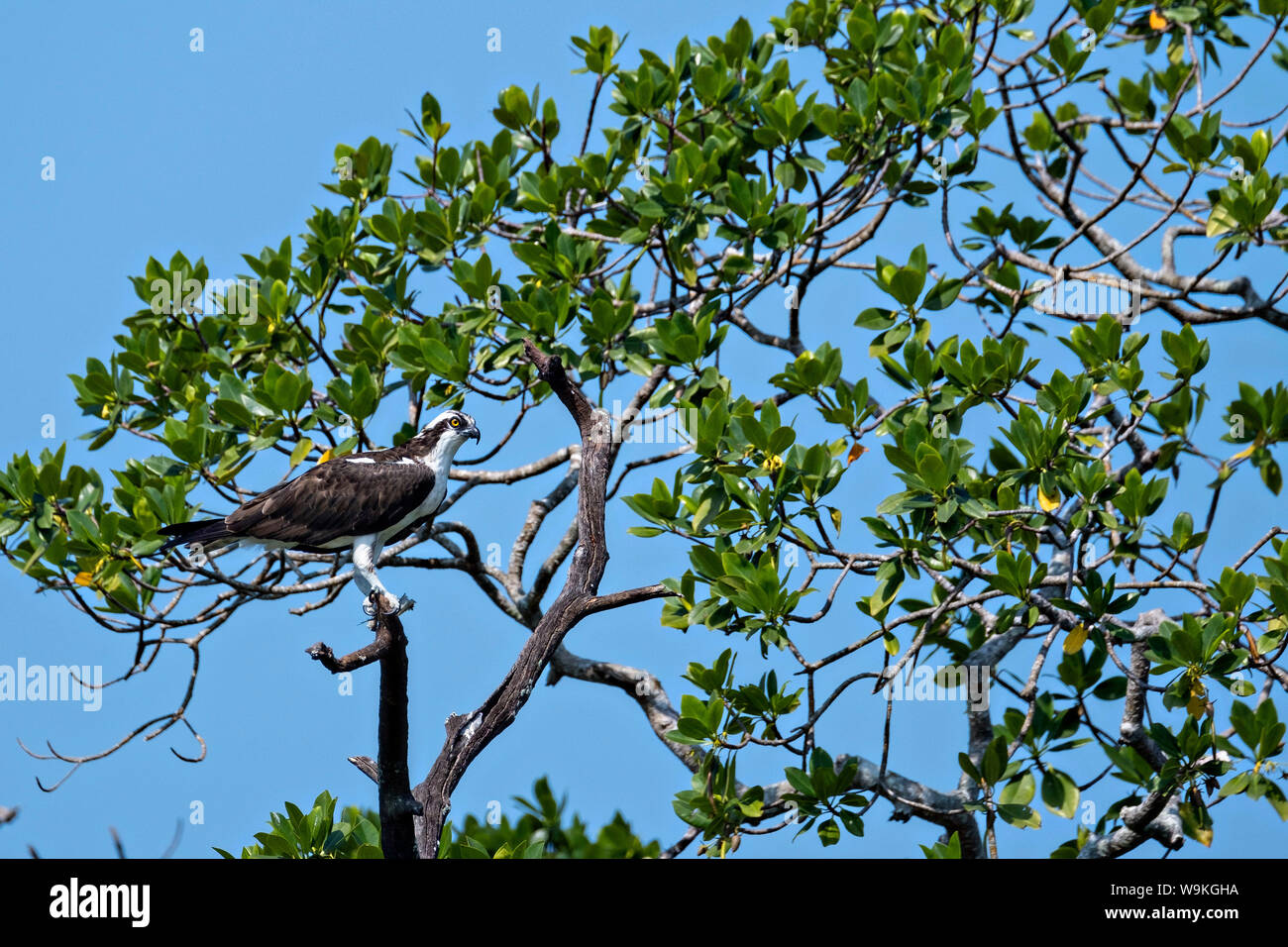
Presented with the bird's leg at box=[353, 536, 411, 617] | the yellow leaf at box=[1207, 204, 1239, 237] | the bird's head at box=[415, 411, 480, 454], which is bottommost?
the bird's leg at box=[353, 536, 411, 617]

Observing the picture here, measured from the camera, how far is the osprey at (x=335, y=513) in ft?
24.2

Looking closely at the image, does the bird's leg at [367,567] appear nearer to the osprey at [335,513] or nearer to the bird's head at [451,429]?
the osprey at [335,513]

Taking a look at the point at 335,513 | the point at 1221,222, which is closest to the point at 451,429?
the point at 335,513

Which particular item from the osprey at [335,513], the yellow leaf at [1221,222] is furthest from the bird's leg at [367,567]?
the yellow leaf at [1221,222]

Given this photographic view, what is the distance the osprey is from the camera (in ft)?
24.2

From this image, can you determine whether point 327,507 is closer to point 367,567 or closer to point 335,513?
point 335,513

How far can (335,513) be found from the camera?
7375mm

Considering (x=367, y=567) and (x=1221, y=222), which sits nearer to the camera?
(x=367, y=567)

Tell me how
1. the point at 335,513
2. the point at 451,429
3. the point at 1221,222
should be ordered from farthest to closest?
the point at 451,429 < the point at 1221,222 < the point at 335,513

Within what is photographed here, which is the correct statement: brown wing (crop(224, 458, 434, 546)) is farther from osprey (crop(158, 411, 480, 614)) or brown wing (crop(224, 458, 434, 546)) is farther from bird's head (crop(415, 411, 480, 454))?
bird's head (crop(415, 411, 480, 454))

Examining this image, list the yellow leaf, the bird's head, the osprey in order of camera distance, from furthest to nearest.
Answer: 1. the bird's head
2. the yellow leaf
3. the osprey

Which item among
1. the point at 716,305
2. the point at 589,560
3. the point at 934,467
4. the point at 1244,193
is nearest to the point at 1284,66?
the point at 1244,193

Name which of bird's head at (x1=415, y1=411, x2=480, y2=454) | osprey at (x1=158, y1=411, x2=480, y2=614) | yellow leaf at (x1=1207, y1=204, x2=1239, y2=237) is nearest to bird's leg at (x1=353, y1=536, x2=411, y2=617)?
osprey at (x1=158, y1=411, x2=480, y2=614)

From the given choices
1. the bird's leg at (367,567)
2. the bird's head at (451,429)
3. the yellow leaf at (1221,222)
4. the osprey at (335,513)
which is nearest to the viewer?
the bird's leg at (367,567)
